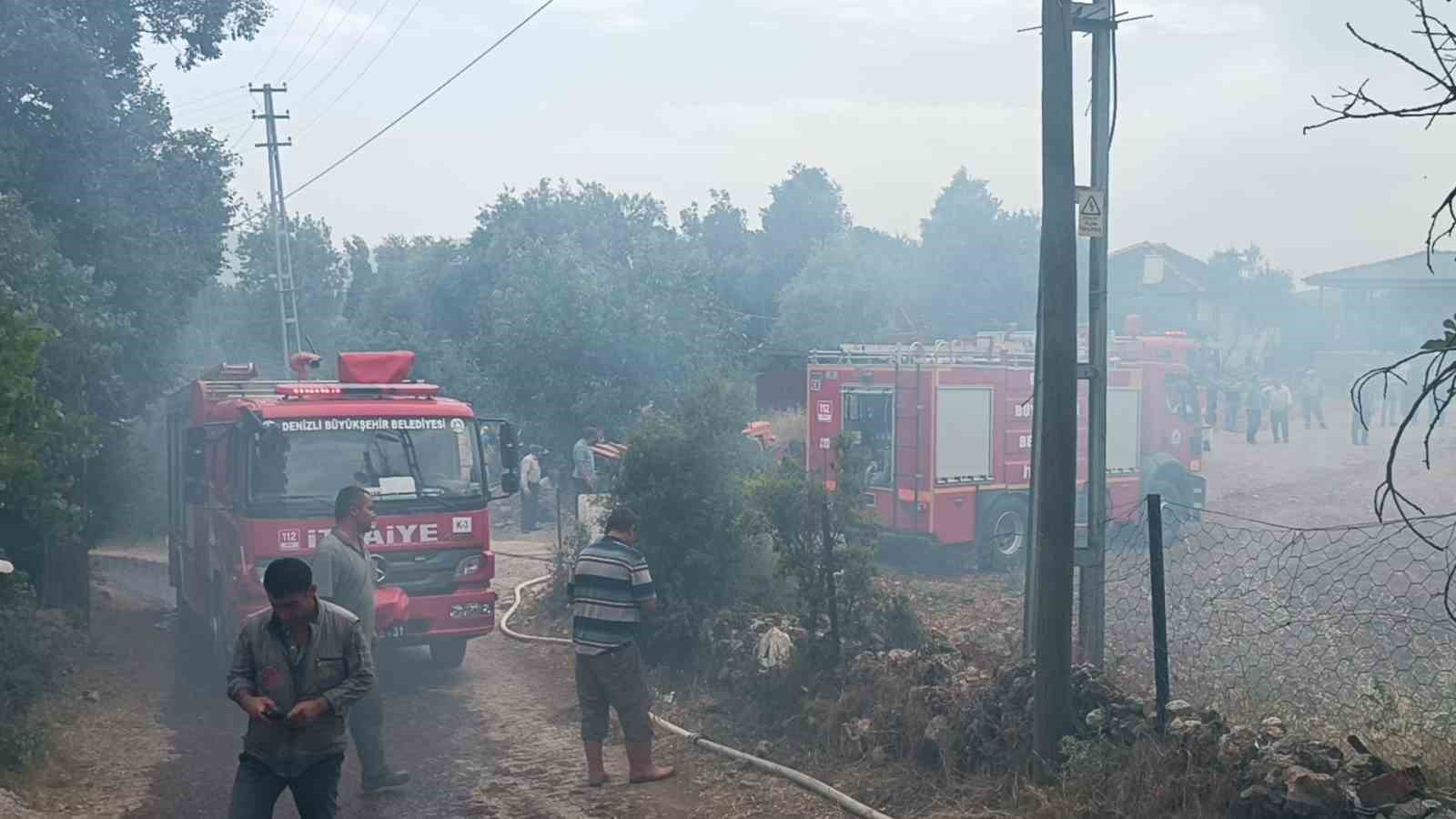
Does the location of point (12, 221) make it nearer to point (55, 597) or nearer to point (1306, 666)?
point (55, 597)

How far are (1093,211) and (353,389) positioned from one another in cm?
669

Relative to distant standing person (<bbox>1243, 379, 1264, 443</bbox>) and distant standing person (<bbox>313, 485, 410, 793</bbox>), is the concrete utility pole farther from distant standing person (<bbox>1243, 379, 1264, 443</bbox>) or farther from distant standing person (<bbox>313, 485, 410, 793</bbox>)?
distant standing person (<bbox>1243, 379, 1264, 443</bbox>)

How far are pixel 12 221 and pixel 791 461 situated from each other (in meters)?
6.96

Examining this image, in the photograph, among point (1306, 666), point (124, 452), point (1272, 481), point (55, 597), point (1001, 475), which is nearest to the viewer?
point (1306, 666)

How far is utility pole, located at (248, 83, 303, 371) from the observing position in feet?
108

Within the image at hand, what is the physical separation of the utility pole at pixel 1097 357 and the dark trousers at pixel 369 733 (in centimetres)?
433

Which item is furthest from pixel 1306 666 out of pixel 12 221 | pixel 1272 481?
pixel 1272 481

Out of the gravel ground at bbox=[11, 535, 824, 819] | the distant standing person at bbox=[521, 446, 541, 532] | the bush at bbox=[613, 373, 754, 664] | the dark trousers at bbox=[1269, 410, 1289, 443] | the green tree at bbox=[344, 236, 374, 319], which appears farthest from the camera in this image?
the green tree at bbox=[344, 236, 374, 319]

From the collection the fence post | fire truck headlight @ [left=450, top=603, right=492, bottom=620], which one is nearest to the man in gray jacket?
the fence post

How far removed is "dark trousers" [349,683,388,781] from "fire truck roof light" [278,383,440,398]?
3.93 m

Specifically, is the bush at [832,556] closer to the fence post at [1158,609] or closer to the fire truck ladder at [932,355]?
the fence post at [1158,609]

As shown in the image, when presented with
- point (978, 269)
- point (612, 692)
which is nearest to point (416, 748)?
point (612, 692)

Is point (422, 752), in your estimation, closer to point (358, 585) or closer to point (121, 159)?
point (358, 585)

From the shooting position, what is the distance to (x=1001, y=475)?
54.3ft
